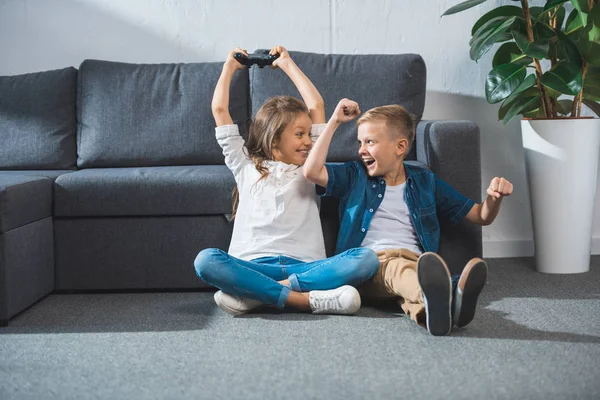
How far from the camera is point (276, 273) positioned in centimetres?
236

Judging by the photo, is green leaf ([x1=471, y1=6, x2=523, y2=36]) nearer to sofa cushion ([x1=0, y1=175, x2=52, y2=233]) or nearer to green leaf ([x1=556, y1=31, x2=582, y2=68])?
green leaf ([x1=556, y1=31, x2=582, y2=68])

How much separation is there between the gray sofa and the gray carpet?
0.53 ft

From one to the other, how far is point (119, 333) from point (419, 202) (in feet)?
3.31

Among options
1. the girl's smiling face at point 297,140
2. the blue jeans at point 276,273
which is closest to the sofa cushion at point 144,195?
the girl's smiling face at point 297,140

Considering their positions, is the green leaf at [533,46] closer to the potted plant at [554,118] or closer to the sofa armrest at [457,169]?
the potted plant at [554,118]

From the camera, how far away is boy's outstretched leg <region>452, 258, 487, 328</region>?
6.40ft

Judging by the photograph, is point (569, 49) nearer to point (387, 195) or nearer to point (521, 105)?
point (521, 105)

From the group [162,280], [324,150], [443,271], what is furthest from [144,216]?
[443,271]

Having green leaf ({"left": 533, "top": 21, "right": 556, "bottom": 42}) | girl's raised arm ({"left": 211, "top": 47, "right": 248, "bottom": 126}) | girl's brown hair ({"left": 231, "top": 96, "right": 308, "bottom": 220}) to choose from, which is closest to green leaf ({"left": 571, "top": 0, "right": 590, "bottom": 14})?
green leaf ({"left": 533, "top": 21, "right": 556, "bottom": 42})

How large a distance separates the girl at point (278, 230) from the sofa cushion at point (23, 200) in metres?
0.56

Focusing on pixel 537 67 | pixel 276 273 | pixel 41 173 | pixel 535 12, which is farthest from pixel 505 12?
pixel 41 173

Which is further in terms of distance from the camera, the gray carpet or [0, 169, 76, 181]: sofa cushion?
[0, 169, 76, 181]: sofa cushion

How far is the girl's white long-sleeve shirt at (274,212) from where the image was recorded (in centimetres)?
243

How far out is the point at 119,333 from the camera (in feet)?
7.01
